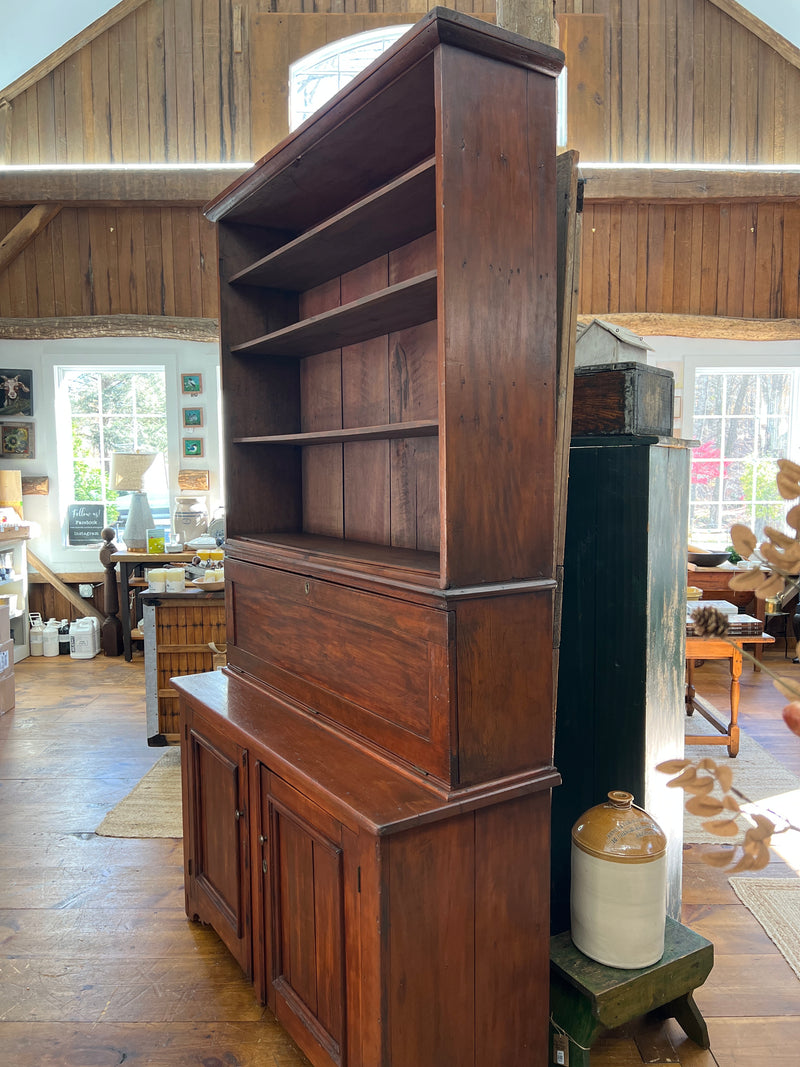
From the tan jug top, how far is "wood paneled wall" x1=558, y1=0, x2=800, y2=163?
535cm

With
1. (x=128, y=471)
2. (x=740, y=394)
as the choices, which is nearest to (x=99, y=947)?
(x=128, y=471)

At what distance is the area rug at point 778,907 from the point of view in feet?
7.75

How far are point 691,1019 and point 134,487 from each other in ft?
16.5

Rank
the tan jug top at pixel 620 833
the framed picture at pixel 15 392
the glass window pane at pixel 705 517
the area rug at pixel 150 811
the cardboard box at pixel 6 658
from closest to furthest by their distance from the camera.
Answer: the tan jug top at pixel 620 833, the area rug at pixel 150 811, the cardboard box at pixel 6 658, the framed picture at pixel 15 392, the glass window pane at pixel 705 517

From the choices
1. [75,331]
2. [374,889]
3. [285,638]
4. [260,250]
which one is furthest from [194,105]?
[374,889]

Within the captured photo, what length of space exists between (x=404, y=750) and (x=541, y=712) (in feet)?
1.05

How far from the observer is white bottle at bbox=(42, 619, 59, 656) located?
5.93 meters

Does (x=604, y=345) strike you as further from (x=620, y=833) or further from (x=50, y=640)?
(x=50, y=640)

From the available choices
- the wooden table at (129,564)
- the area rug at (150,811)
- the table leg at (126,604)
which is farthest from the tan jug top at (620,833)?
the table leg at (126,604)

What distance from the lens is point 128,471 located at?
579cm

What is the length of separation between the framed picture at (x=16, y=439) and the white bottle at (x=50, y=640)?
1.39m

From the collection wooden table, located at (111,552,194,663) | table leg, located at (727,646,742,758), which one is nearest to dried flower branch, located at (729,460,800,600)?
table leg, located at (727,646,742,758)

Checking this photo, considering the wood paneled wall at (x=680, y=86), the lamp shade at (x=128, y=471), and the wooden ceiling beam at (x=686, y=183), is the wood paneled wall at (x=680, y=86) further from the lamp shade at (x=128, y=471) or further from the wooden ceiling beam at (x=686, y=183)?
the lamp shade at (x=128, y=471)

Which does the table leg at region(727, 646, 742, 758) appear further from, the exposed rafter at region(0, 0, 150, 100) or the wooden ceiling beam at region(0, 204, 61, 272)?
the exposed rafter at region(0, 0, 150, 100)
